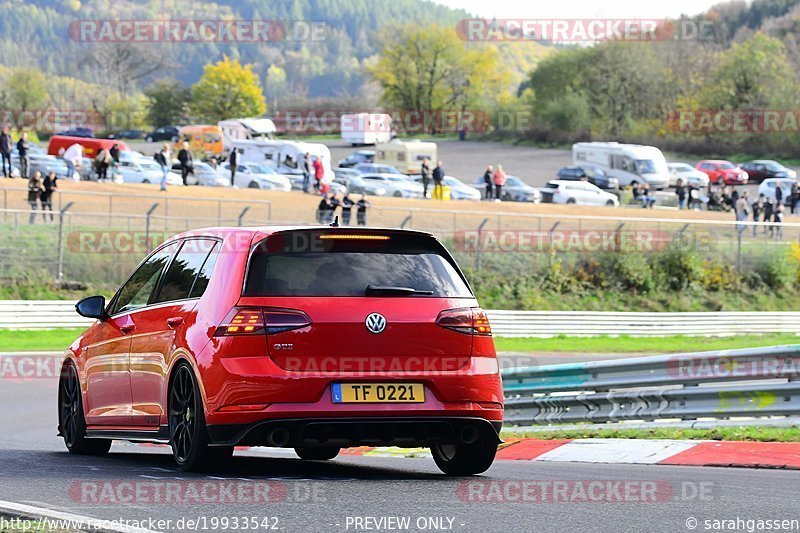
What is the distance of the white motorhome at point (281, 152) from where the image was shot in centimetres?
7150

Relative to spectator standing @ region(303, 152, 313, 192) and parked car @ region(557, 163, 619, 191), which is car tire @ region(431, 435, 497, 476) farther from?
parked car @ region(557, 163, 619, 191)

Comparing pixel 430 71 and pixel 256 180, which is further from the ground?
pixel 430 71

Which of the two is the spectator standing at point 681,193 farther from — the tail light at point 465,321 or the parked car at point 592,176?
the tail light at point 465,321

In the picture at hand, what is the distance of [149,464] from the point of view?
8836 mm

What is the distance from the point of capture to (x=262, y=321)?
7449 millimetres

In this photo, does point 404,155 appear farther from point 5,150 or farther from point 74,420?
point 74,420

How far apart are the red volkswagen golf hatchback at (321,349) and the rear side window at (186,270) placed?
0.06ft

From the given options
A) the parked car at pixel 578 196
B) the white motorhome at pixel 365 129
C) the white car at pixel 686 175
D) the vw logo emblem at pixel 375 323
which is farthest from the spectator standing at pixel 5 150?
the white motorhome at pixel 365 129

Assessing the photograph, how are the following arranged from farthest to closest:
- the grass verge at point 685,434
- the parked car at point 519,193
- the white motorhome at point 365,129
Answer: the white motorhome at point 365,129 → the parked car at point 519,193 → the grass verge at point 685,434

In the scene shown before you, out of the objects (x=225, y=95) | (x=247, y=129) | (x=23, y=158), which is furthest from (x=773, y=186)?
(x=225, y=95)

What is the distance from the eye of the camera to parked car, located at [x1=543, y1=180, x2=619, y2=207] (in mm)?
57094

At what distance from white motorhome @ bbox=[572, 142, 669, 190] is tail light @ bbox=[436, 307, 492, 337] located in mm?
57913

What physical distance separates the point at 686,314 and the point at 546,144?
57.2 metres

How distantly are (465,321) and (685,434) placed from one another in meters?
4.10
